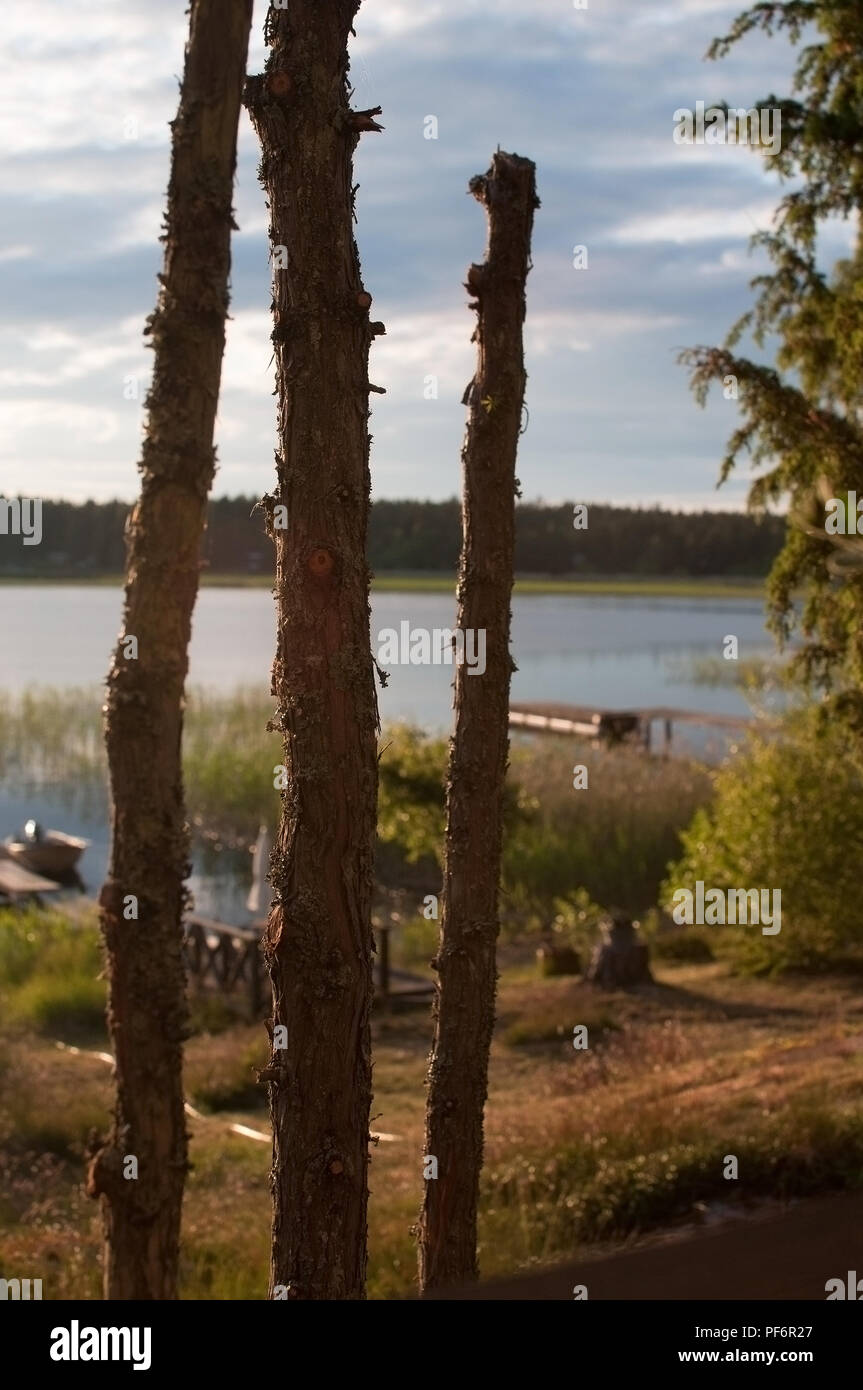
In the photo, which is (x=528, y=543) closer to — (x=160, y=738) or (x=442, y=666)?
(x=442, y=666)

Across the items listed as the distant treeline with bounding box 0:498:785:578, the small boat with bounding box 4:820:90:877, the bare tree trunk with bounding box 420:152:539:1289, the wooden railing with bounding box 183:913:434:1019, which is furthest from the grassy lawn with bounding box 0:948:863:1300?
the distant treeline with bounding box 0:498:785:578

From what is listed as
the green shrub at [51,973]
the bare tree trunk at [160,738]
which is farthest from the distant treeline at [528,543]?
the bare tree trunk at [160,738]

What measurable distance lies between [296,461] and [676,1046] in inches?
378

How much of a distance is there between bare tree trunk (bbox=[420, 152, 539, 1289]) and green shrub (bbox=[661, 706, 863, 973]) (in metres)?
10.2

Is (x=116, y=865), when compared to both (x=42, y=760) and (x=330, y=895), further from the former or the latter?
(x=42, y=760)

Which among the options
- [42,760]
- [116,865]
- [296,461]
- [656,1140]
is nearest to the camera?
[296,461]

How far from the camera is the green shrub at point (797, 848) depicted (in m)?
16.0

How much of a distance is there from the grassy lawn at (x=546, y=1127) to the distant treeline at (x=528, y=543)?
28.6m

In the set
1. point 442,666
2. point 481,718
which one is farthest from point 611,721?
point 481,718

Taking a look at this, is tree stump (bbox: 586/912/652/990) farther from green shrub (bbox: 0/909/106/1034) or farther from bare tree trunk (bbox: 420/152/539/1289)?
bare tree trunk (bbox: 420/152/539/1289)

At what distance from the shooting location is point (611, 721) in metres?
31.8

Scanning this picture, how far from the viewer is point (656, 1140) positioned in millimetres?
8531

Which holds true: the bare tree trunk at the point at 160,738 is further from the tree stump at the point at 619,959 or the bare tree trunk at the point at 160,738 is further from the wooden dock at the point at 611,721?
the wooden dock at the point at 611,721
